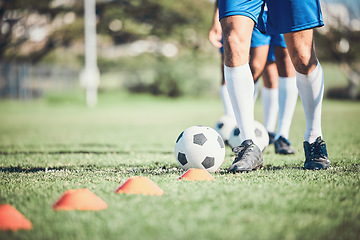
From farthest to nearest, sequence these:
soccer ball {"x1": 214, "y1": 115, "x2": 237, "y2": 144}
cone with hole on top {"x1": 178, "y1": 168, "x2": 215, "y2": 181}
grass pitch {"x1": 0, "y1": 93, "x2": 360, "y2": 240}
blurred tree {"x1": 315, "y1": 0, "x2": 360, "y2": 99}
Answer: blurred tree {"x1": 315, "y1": 0, "x2": 360, "y2": 99} → soccer ball {"x1": 214, "y1": 115, "x2": 237, "y2": 144} → cone with hole on top {"x1": 178, "y1": 168, "x2": 215, "y2": 181} → grass pitch {"x1": 0, "y1": 93, "x2": 360, "y2": 240}

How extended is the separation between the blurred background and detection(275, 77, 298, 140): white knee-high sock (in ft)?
59.9

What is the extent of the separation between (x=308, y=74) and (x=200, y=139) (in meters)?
0.91

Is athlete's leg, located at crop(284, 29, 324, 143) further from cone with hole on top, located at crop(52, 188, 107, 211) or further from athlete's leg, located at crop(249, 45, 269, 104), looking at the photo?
cone with hole on top, located at crop(52, 188, 107, 211)

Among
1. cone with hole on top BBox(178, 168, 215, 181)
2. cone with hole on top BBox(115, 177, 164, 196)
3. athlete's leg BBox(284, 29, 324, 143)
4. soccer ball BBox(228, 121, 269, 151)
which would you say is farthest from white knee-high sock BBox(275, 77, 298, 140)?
cone with hole on top BBox(115, 177, 164, 196)

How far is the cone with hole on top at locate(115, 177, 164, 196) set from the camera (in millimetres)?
1890

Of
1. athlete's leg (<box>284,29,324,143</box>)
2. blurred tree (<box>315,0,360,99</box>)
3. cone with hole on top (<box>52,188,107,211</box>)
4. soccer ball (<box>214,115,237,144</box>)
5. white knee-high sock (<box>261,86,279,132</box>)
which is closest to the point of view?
cone with hole on top (<box>52,188,107,211</box>)

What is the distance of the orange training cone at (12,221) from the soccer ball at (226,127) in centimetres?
261

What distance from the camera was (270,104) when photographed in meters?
4.04

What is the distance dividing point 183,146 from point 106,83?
2293 centimetres

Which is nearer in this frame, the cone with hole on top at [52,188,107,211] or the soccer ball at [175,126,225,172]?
the cone with hole on top at [52,188,107,211]

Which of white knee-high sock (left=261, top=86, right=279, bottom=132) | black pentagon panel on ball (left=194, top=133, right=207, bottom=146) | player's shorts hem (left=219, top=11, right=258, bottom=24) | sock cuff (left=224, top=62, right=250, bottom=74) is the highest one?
player's shorts hem (left=219, top=11, right=258, bottom=24)

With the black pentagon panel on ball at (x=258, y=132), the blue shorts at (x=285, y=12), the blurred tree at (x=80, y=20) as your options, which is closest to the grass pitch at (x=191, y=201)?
the black pentagon panel on ball at (x=258, y=132)

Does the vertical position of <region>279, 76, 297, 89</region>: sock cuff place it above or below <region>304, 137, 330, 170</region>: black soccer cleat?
above

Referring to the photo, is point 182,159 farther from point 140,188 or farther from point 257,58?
point 257,58
